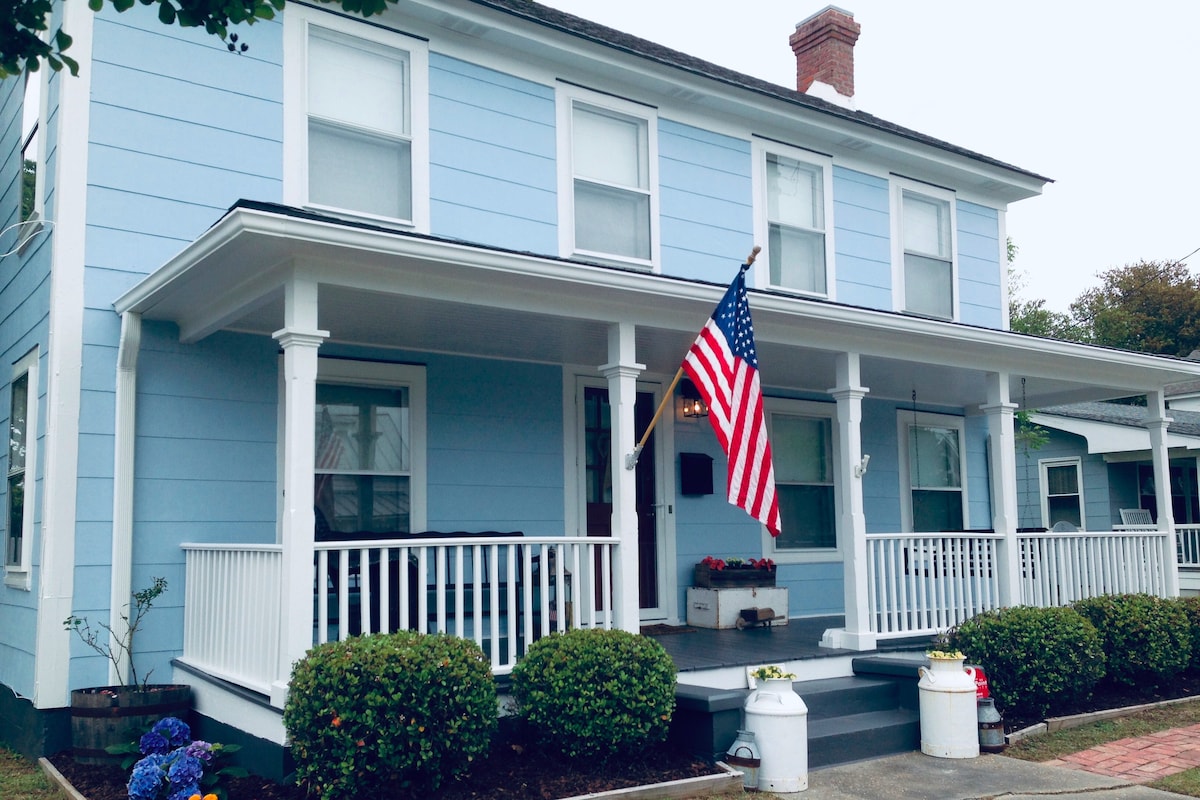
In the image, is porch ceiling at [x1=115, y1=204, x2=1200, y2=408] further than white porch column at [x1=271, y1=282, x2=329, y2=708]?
Yes

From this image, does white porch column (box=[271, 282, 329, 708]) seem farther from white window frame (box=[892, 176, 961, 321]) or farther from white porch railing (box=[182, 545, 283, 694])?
white window frame (box=[892, 176, 961, 321])

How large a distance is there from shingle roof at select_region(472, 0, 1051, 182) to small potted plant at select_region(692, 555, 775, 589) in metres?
4.24

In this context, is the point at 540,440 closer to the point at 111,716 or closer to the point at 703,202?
the point at 703,202

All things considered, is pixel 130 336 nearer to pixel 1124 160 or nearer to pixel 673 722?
pixel 673 722

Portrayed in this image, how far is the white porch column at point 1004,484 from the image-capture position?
871 centimetres

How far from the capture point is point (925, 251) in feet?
37.1

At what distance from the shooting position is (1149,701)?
8.26 m

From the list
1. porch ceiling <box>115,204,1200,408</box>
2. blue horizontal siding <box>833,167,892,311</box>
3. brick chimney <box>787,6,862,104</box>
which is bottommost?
porch ceiling <box>115,204,1200,408</box>

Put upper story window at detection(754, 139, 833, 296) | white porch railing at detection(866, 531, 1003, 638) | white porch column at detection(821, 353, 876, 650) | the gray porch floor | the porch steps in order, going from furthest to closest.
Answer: upper story window at detection(754, 139, 833, 296) < white porch railing at detection(866, 531, 1003, 638) < white porch column at detection(821, 353, 876, 650) < the gray porch floor < the porch steps

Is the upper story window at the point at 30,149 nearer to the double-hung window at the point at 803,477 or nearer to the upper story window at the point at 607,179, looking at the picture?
the upper story window at the point at 607,179

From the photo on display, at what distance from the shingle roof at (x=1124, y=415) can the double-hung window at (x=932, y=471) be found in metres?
4.83

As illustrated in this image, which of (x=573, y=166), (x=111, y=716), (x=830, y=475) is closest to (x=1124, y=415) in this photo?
(x=830, y=475)

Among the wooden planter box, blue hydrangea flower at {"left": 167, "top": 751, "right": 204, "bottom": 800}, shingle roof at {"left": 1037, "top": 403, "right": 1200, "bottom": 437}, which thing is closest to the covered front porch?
the wooden planter box

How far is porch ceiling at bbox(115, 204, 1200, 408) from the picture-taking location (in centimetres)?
570
